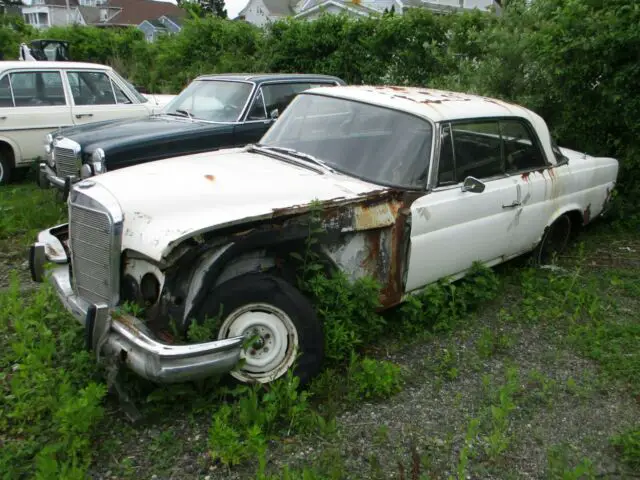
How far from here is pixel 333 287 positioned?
12.8 ft

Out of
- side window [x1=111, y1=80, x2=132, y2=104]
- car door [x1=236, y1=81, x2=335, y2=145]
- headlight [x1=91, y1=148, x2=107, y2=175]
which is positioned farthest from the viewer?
side window [x1=111, y1=80, x2=132, y2=104]

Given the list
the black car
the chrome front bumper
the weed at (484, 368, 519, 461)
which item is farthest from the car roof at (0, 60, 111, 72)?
the weed at (484, 368, 519, 461)

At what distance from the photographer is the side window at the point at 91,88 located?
903cm

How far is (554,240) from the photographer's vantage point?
A: 6.11 meters

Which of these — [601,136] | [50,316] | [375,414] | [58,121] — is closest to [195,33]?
[58,121]

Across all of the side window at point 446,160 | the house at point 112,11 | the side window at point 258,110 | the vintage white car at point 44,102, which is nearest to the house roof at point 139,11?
the house at point 112,11

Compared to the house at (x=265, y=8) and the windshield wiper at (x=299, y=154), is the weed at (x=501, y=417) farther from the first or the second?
the house at (x=265, y=8)

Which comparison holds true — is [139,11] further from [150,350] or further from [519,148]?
[150,350]

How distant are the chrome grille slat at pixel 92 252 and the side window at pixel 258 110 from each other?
162 inches

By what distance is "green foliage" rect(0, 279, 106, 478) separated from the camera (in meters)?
3.04

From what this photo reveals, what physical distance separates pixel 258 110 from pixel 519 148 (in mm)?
3630

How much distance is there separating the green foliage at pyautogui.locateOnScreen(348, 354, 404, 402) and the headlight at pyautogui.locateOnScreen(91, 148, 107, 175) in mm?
3900

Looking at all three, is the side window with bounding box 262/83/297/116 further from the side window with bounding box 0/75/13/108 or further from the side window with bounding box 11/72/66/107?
the side window with bounding box 0/75/13/108

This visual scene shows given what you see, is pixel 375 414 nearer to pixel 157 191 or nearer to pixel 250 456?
pixel 250 456
